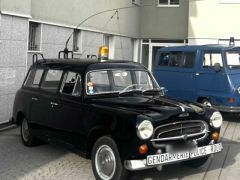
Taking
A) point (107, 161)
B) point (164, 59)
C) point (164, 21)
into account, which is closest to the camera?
point (107, 161)

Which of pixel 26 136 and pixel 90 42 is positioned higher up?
pixel 90 42

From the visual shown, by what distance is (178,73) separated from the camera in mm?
11711

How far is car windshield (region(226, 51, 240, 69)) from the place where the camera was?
35.4 feet

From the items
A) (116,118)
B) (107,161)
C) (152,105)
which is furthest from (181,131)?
(107,161)

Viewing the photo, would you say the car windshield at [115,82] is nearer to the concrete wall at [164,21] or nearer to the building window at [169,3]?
the concrete wall at [164,21]

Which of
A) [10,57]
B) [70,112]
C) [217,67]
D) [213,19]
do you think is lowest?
[70,112]

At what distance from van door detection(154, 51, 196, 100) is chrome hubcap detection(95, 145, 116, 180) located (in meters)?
6.04

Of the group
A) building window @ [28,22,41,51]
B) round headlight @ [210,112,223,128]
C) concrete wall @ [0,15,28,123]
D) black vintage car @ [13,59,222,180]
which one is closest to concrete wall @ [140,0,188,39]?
building window @ [28,22,41,51]

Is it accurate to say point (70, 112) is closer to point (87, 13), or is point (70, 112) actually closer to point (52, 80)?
point (52, 80)

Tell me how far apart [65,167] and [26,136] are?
5.57ft

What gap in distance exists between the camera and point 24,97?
25.6ft

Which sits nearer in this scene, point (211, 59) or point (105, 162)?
point (105, 162)

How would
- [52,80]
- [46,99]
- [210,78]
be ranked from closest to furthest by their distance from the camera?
[46,99] < [52,80] < [210,78]

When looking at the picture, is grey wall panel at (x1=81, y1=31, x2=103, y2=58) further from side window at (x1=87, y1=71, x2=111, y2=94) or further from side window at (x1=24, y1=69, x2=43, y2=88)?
side window at (x1=87, y1=71, x2=111, y2=94)
